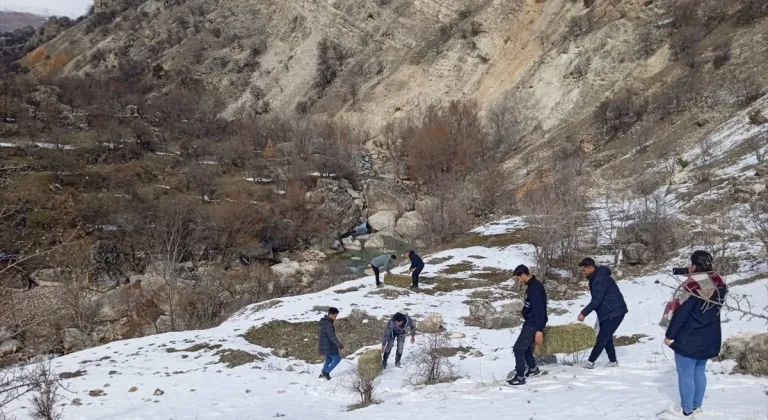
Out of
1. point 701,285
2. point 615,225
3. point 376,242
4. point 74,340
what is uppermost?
point 701,285

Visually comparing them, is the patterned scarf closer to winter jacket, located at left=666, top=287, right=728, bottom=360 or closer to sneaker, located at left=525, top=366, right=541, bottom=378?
winter jacket, located at left=666, top=287, right=728, bottom=360

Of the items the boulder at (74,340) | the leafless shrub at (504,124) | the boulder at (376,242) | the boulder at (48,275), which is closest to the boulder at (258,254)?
the boulder at (376,242)

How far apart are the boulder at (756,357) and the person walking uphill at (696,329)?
181 cm

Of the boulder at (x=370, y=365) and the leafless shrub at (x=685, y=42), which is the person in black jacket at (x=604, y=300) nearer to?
the boulder at (x=370, y=365)

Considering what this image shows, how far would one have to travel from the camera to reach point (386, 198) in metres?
40.8

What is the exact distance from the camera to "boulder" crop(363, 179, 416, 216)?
4022 centimetres

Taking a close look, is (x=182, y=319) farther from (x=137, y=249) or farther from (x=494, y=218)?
(x=494, y=218)

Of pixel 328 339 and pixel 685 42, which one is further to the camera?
pixel 685 42

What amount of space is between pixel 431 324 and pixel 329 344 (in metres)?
3.40

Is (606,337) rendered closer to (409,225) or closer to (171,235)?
(171,235)

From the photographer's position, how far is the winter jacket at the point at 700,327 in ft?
15.6

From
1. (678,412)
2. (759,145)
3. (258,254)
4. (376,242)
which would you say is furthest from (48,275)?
(759,145)

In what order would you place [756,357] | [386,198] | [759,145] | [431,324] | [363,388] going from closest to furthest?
1. [756,357]
2. [363,388]
3. [431,324]
4. [759,145]
5. [386,198]

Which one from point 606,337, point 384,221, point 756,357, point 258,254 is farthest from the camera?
point 384,221
